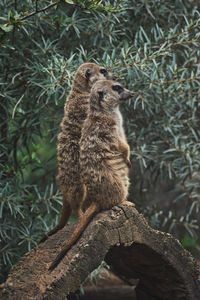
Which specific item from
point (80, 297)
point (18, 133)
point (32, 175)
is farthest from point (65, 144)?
point (32, 175)

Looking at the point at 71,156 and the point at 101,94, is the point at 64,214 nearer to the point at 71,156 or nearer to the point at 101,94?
the point at 71,156

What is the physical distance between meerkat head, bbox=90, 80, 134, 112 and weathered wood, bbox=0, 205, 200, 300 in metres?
0.46

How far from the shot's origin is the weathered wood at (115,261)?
5.92 feet

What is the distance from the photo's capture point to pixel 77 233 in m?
1.88

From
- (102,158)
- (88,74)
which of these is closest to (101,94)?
(102,158)

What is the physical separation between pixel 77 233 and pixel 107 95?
632 millimetres

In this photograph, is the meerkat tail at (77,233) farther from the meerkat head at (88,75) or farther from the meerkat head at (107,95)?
the meerkat head at (88,75)

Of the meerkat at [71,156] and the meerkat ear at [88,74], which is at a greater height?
the meerkat ear at [88,74]

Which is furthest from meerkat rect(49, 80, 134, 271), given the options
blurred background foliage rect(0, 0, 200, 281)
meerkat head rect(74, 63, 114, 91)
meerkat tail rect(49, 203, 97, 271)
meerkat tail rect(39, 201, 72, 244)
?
blurred background foliage rect(0, 0, 200, 281)

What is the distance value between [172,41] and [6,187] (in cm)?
142

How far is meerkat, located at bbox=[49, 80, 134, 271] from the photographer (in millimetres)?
1936

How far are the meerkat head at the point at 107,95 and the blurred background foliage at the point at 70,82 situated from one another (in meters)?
0.49

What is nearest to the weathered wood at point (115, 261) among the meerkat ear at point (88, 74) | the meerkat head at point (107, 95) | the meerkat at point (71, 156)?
the meerkat at point (71, 156)

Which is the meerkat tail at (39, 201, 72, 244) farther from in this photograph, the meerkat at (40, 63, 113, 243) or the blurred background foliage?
the blurred background foliage
